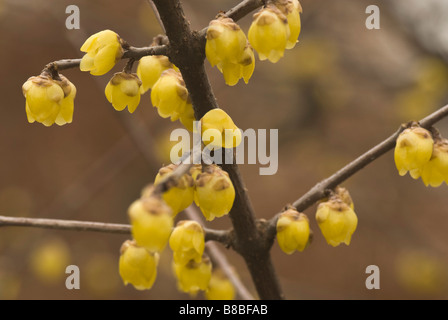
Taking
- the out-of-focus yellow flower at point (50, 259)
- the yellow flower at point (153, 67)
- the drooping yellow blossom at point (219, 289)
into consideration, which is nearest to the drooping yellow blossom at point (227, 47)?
the yellow flower at point (153, 67)

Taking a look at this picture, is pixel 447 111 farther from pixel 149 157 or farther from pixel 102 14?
pixel 102 14

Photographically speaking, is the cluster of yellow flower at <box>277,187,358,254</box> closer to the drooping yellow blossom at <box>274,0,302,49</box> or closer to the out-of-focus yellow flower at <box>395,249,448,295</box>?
the drooping yellow blossom at <box>274,0,302,49</box>

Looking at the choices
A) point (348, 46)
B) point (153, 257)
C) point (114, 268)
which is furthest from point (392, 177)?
point (153, 257)

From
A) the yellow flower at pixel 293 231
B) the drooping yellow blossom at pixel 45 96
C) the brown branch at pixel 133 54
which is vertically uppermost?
the brown branch at pixel 133 54

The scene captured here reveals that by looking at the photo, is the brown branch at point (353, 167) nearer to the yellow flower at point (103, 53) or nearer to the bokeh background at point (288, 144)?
the yellow flower at point (103, 53)

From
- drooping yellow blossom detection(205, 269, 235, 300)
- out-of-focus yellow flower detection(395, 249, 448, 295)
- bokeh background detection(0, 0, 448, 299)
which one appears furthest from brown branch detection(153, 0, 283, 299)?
out-of-focus yellow flower detection(395, 249, 448, 295)

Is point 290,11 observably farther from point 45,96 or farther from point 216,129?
point 45,96
